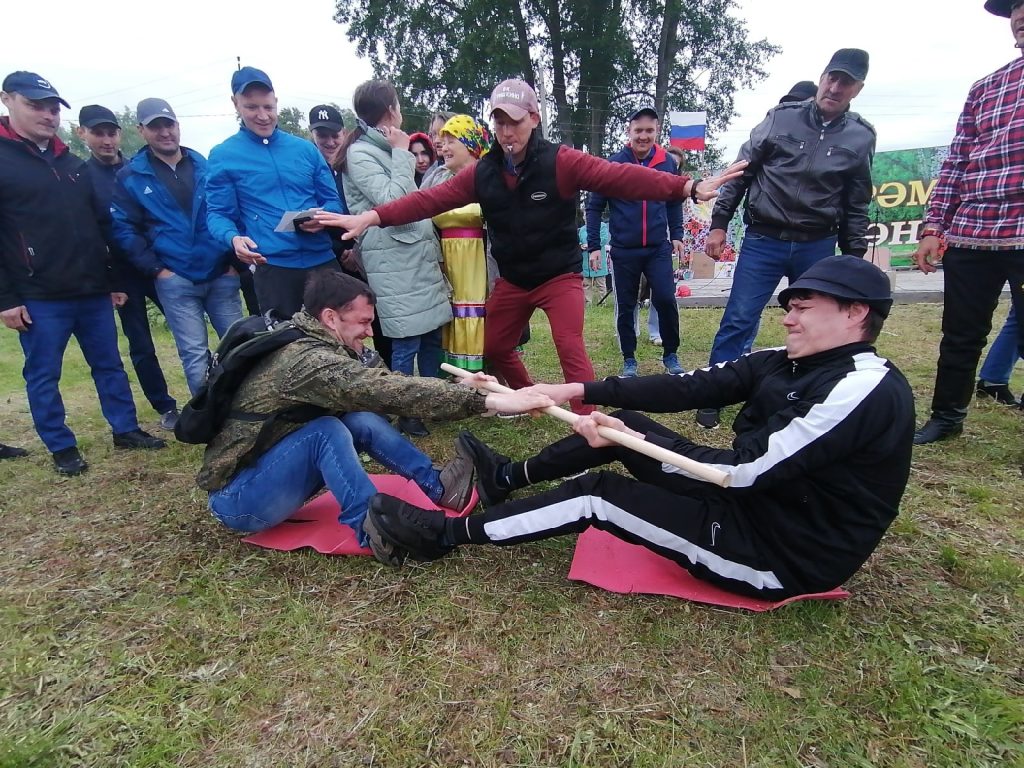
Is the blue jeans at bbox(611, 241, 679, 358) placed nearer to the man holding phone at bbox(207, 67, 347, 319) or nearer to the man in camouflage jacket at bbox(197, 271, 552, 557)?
the man holding phone at bbox(207, 67, 347, 319)

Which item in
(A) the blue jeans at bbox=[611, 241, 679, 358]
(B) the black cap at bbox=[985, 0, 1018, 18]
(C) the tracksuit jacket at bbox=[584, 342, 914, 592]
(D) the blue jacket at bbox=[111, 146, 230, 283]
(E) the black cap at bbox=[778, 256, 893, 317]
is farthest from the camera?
(A) the blue jeans at bbox=[611, 241, 679, 358]

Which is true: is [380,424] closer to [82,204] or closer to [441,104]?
[82,204]

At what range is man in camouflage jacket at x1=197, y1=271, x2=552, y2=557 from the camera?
257 centimetres

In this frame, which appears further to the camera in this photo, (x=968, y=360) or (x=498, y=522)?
(x=968, y=360)

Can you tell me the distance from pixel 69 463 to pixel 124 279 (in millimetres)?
1487

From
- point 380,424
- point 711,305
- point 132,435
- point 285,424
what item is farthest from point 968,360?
point 711,305

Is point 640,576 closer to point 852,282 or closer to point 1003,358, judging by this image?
point 852,282

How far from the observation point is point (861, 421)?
194 centimetres

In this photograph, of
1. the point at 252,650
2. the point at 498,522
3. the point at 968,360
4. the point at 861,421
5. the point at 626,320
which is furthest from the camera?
the point at 626,320

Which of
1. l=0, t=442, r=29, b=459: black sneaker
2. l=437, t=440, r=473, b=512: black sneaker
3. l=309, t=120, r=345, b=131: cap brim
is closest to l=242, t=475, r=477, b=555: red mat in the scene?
l=437, t=440, r=473, b=512: black sneaker

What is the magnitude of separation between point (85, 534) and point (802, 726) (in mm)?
3489

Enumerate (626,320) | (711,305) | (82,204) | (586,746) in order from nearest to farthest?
1. (586,746)
2. (82,204)
3. (626,320)
4. (711,305)

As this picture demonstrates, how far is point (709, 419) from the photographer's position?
427 centimetres

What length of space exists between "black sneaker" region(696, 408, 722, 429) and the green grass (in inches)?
54.0
